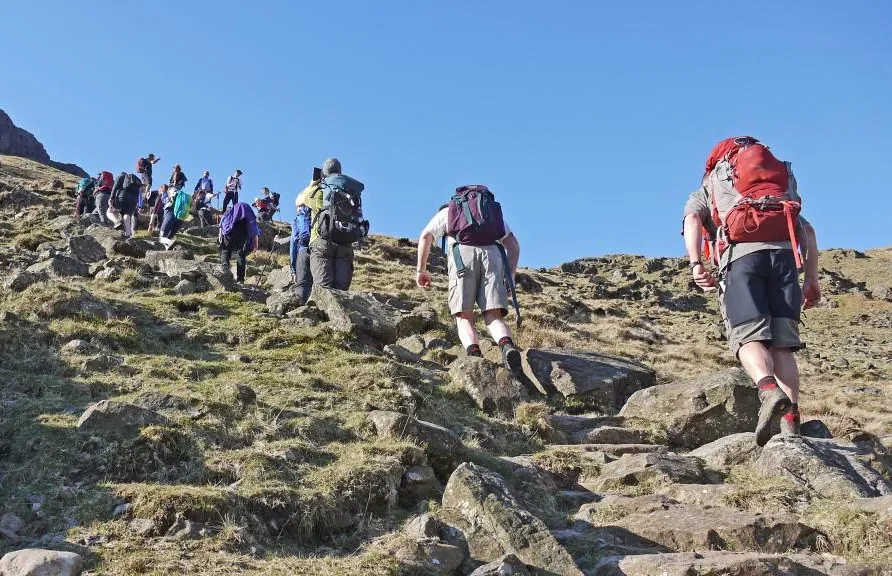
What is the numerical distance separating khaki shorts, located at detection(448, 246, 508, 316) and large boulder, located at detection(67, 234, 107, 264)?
7.77 metres

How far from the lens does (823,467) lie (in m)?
5.26

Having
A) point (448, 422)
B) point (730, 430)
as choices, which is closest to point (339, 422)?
point (448, 422)

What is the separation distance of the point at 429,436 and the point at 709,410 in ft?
9.65

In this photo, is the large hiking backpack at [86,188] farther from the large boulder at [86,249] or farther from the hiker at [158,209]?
the large boulder at [86,249]

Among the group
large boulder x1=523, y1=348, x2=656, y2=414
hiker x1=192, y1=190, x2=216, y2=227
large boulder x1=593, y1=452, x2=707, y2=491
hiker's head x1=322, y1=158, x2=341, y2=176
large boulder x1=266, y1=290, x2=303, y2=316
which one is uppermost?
hiker x1=192, y1=190, x2=216, y2=227

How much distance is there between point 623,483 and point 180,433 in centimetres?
300

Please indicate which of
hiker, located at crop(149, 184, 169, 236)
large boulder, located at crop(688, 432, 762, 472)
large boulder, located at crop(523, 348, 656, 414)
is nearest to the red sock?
large boulder, located at crop(688, 432, 762, 472)

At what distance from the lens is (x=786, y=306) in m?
5.80

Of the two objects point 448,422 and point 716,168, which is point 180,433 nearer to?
point 448,422

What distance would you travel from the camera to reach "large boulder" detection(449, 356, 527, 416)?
7.43 m

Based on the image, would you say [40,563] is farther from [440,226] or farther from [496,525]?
[440,226]

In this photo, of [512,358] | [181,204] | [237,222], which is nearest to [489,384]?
[512,358]

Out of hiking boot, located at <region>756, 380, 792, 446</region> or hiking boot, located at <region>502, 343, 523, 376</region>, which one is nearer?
hiking boot, located at <region>756, 380, 792, 446</region>

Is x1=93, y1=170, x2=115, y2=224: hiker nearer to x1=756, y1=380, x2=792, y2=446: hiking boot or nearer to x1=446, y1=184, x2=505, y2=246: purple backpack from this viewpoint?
x1=446, y1=184, x2=505, y2=246: purple backpack
